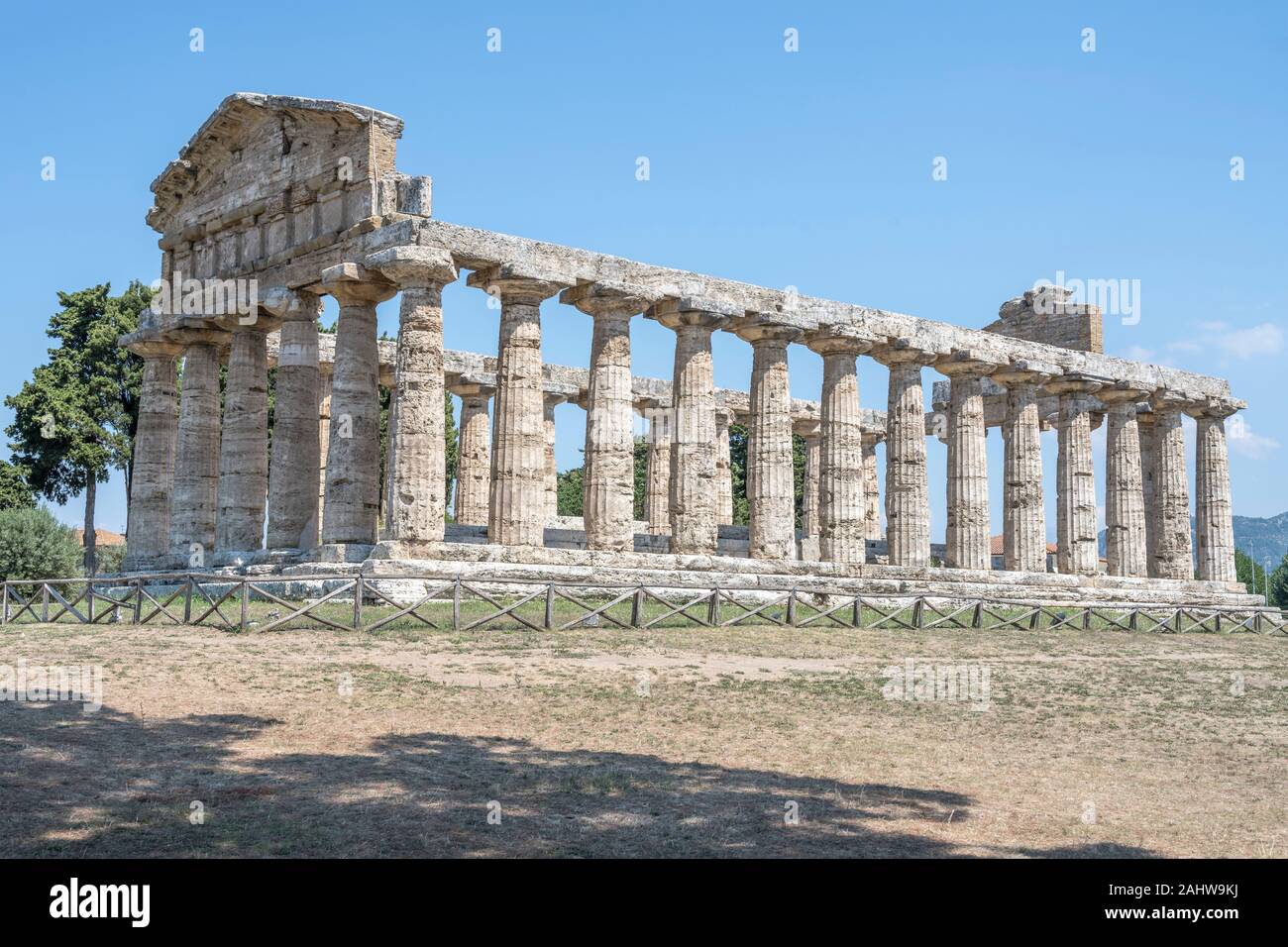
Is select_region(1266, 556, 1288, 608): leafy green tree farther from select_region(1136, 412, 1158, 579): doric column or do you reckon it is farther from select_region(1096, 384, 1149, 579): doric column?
select_region(1096, 384, 1149, 579): doric column

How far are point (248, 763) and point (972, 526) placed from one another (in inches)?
1274

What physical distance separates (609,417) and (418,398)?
558 cm

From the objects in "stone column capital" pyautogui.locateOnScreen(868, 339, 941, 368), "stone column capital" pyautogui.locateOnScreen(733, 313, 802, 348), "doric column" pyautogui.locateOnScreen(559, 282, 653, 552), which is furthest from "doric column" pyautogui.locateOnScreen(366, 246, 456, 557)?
"stone column capital" pyautogui.locateOnScreen(868, 339, 941, 368)

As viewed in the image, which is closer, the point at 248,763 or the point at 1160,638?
the point at 248,763

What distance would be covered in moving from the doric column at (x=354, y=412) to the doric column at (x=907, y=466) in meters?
16.3

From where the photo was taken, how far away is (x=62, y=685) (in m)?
17.0

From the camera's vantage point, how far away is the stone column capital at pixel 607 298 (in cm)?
3288

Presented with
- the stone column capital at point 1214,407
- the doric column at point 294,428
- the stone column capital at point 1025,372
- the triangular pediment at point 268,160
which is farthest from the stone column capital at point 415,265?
the stone column capital at point 1214,407

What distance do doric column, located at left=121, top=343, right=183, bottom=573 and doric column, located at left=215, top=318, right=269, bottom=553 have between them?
10.0 feet

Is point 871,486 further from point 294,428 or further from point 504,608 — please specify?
point 504,608

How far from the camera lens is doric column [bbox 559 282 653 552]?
1294 inches
